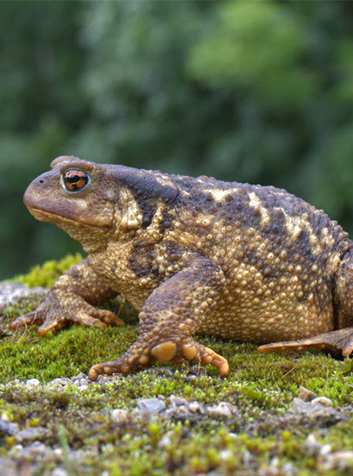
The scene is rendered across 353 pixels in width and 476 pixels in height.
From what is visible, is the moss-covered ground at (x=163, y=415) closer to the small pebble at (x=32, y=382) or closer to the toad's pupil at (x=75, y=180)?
the small pebble at (x=32, y=382)

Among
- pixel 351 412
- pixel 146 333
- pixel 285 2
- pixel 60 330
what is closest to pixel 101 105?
pixel 285 2

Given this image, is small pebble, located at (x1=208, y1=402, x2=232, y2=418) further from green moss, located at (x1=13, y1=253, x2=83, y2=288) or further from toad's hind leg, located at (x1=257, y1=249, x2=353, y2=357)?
green moss, located at (x1=13, y1=253, x2=83, y2=288)

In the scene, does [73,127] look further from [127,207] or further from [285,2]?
[127,207]

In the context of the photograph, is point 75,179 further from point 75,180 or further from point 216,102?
point 216,102

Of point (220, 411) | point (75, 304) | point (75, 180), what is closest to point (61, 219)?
point (75, 180)

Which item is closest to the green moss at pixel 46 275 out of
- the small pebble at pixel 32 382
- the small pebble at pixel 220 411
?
the small pebble at pixel 32 382

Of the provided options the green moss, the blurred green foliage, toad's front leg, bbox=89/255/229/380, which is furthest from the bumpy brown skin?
the blurred green foliage
